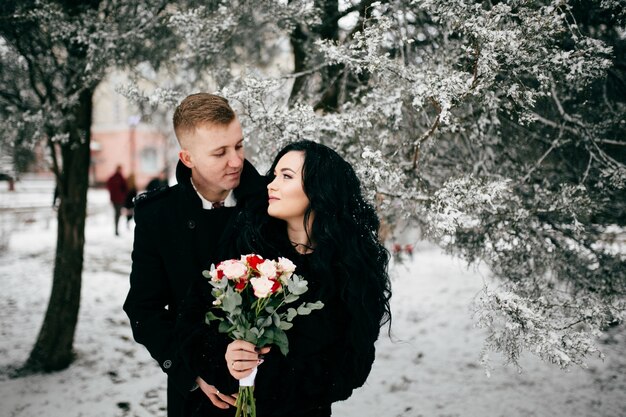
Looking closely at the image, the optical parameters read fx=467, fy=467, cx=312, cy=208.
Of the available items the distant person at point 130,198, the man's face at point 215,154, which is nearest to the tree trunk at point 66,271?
the man's face at point 215,154

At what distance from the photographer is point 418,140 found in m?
2.89

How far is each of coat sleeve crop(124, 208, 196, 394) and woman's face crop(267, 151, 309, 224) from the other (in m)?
0.59

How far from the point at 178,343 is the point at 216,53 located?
9.14 ft

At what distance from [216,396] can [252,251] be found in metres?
0.64

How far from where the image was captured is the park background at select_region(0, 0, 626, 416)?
2787 millimetres

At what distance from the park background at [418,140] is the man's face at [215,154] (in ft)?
2.97

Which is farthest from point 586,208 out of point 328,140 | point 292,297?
point 292,297

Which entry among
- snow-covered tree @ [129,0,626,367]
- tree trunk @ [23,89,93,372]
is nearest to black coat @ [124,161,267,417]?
snow-covered tree @ [129,0,626,367]

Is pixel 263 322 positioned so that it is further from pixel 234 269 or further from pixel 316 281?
pixel 316 281

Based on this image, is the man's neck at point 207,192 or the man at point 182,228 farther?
the man's neck at point 207,192

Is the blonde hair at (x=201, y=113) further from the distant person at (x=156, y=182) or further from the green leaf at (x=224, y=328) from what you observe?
the distant person at (x=156, y=182)

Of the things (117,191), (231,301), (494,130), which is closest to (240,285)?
(231,301)

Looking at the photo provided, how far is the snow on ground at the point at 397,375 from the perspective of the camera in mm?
4332

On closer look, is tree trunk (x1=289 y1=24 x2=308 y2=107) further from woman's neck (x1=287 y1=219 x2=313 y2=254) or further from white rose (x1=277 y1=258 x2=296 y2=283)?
white rose (x1=277 y1=258 x2=296 y2=283)
